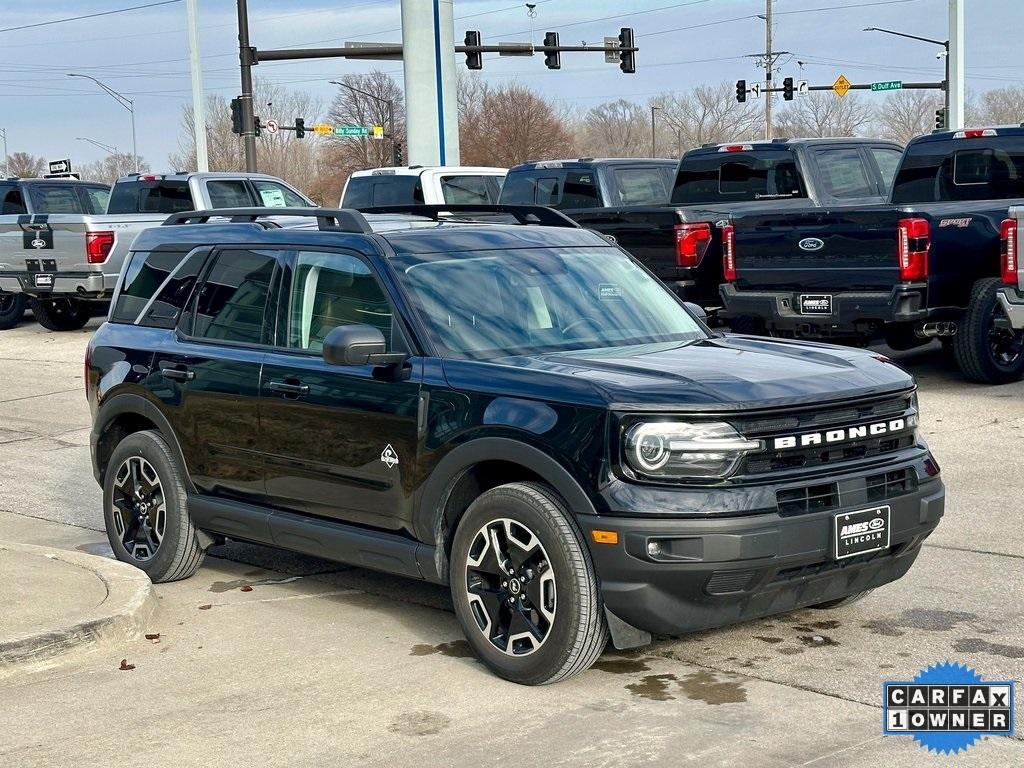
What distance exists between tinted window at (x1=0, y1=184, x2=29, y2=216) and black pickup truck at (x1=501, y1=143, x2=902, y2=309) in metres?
9.95

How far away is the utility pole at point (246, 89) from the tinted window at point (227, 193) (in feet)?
41.1

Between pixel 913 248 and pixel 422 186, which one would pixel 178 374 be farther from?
pixel 422 186

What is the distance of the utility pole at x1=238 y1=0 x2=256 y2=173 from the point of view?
3384 centimetres

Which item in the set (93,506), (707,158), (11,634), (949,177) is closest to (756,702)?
(11,634)

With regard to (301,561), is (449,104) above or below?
above

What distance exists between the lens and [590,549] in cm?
530

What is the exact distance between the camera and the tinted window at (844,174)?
16.2 m

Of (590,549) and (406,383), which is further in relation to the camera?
(406,383)

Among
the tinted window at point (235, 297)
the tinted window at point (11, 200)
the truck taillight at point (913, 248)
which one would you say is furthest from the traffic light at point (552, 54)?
the tinted window at point (235, 297)

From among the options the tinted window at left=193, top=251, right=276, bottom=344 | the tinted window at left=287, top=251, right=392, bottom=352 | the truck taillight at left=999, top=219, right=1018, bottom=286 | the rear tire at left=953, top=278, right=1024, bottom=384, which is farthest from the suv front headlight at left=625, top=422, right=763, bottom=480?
the rear tire at left=953, top=278, right=1024, bottom=384

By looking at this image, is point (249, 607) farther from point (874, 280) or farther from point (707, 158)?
point (707, 158)

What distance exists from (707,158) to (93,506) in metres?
9.17

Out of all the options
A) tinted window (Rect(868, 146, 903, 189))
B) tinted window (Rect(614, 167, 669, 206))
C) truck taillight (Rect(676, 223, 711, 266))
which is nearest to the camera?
truck taillight (Rect(676, 223, 711, 266))

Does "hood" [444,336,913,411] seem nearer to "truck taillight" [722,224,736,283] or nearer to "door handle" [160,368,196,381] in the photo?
"door handle" [160,368,196,381]
